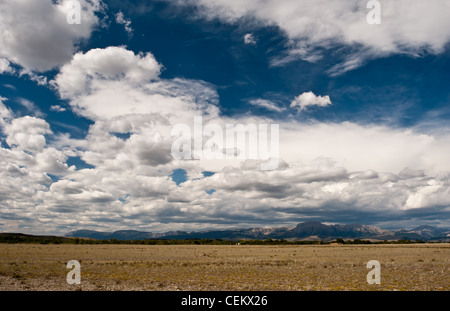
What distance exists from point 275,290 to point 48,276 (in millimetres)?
21632

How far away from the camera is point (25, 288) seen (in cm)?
2069
